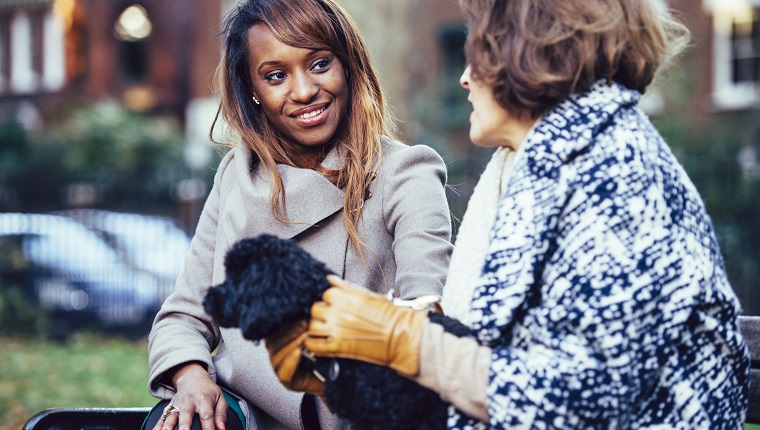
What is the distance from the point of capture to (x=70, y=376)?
7.74 metres

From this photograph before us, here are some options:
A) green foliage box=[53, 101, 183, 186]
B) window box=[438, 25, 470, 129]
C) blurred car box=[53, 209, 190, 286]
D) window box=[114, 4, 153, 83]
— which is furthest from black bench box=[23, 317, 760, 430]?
window box=[114, 4, 153, 83]

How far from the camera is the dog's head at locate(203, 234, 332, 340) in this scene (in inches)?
65.7

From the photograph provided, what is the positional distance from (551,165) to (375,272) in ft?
2.95

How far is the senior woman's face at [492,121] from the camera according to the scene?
5.96 ft

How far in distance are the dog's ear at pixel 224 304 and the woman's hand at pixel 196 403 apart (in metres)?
0.59

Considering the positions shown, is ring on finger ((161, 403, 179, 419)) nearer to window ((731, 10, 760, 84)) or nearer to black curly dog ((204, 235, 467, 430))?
black curly dog ((204, 235, 467, 430))

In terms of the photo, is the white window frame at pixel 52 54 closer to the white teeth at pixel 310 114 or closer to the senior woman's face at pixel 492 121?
the white teeth at pixel 310 114

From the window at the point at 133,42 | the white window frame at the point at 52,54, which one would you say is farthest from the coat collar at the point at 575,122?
the white window frame at the point at 52,54

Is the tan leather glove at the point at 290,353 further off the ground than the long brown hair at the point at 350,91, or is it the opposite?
the long brown hair at the point at 350,91

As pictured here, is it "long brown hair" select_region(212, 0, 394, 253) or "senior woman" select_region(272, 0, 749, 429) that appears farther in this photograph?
"long brown hair" select_region(212, 0, 394, 253)

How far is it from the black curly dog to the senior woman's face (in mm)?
415

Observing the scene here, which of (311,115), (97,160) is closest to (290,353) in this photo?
(311,115)

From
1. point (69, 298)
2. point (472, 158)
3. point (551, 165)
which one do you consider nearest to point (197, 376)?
point (551, 165)

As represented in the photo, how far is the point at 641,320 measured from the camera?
156cm
